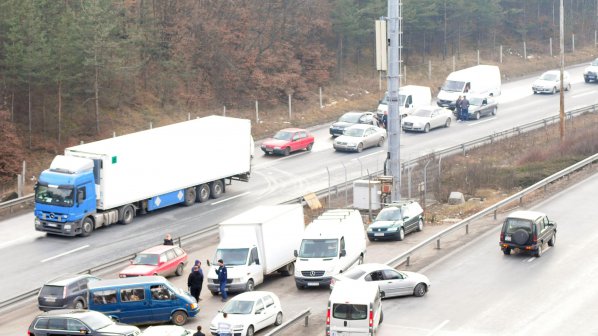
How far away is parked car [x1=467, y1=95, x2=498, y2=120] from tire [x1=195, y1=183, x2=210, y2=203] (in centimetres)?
2488

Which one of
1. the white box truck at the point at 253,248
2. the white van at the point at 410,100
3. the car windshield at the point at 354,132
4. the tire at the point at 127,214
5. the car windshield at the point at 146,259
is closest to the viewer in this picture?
the white box truck at the point at 253,248

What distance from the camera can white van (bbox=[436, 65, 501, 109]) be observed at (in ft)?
252

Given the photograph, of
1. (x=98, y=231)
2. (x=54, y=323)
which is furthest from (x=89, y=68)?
(x=54, y=323)

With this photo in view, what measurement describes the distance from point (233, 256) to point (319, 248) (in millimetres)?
3128

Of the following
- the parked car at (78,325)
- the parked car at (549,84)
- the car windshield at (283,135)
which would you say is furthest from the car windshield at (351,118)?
the parked car at (78,325)

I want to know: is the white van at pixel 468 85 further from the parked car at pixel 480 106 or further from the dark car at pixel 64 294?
the dark car at pixel 64 294

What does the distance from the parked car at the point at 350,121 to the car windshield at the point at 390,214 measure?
1981 cm

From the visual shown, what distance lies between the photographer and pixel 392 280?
124 feet

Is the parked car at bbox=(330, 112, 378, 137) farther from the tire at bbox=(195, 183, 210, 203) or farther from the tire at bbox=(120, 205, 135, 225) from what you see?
the tire at bbox=(120, 205, 135, 225)

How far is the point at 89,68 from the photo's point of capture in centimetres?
6381

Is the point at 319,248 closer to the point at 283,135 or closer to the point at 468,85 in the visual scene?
the point at 283,135

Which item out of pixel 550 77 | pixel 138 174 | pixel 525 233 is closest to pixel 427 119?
pixel 550 77

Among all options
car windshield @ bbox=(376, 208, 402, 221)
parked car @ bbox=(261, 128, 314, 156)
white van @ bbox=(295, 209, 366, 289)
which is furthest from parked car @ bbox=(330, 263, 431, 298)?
parked car @ bbox=(261, 128, 314, 156)

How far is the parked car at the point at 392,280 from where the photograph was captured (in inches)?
1480
